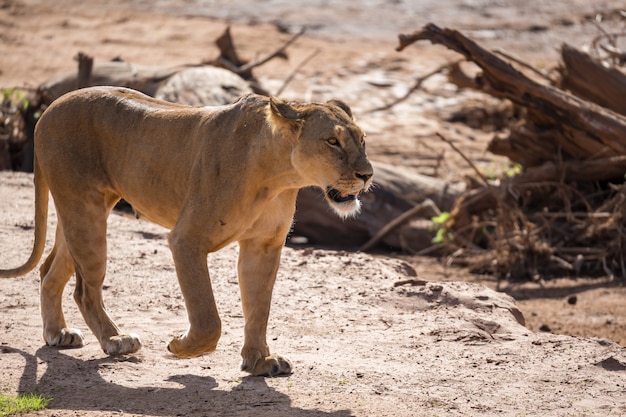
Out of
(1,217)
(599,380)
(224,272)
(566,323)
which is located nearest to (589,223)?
(566,323)

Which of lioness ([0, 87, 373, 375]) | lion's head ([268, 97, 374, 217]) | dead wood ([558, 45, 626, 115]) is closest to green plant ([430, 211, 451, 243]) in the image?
dead wood ([558, 45, 626, 115])

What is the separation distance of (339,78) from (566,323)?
8.05m

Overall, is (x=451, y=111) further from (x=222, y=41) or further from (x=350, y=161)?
(x=350, y=161)

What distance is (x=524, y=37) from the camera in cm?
1988

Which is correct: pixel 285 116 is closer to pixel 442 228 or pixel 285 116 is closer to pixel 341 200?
pixel 341 200

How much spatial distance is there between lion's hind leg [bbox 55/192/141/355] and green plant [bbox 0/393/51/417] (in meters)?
Result: 0.84

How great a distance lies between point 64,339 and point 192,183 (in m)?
1.38

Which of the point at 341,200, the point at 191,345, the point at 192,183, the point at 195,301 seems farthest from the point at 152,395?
the point at 341,200

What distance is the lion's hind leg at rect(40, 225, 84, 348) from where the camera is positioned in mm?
6529

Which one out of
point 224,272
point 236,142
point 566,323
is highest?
point 236,142

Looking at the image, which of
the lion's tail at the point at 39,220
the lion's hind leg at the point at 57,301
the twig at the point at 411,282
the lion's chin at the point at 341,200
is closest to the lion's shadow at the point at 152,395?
the lion's hind leg at the point at 57,301

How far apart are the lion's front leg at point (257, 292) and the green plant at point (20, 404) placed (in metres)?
1.15

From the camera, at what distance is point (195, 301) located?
5773 millimetres

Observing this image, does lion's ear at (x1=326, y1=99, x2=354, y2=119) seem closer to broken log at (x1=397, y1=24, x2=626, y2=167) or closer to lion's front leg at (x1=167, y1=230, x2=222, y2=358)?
lion's front leg at (x1=167, y1=230, x2=222, y2=358)
